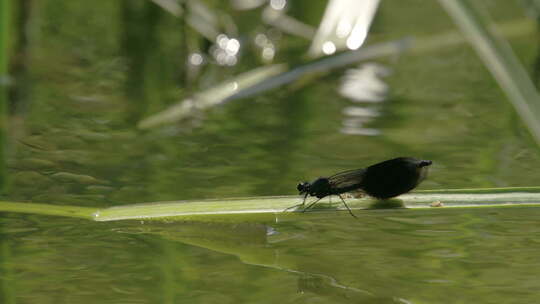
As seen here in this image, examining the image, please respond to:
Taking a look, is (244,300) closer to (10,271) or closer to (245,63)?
(10,271)

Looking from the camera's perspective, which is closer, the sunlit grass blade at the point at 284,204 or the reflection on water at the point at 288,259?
the reflection on water at the point at 288,259

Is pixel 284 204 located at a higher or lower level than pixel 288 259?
higher

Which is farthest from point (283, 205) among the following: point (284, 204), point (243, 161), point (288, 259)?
point (243, 161)

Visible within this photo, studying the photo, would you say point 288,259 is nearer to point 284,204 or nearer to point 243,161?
point 284,204

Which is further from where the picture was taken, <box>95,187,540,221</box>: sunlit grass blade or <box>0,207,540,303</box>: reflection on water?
<box>95,187,540,221</box>: sunlit grass blade

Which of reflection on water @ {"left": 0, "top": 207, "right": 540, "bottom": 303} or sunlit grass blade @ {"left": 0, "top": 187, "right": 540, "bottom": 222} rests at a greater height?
sunlit grass blade @ {"left": 0, "top": 187, "right": 540, "bottom": 222}

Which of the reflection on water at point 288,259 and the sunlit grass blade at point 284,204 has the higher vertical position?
the sunlit grass blade at point 284,204

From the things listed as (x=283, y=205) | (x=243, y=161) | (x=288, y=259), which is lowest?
(x=288, y=259)
